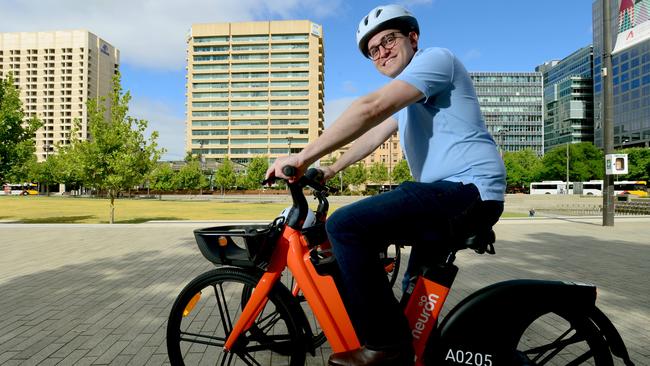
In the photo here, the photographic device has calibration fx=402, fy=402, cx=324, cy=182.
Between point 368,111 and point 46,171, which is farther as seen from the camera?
point 46,171

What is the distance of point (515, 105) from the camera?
124m

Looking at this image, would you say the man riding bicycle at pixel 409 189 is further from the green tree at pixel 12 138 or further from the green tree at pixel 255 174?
the green tree at pixel 255 174

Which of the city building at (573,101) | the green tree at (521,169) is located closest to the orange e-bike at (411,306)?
the green tree at (521,169)

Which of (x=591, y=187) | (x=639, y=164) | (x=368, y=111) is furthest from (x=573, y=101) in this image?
(x=368, y=111)

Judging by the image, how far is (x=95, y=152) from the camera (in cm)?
1464

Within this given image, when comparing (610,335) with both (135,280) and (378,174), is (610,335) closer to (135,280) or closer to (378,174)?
(135,280)

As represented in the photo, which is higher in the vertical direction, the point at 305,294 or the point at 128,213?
the point at 305,294

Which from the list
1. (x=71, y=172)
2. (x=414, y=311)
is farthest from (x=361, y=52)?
(x=71, y=172)

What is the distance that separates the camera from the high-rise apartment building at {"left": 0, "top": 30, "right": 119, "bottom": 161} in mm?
131500

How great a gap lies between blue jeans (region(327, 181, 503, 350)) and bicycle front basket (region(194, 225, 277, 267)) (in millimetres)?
370

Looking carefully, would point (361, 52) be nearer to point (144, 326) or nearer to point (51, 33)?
point (144, 326)

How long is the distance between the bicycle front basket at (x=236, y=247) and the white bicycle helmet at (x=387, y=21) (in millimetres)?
1103

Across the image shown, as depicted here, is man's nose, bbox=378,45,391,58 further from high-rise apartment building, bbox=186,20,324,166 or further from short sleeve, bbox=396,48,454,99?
high-rise apartment building, bbox=186,20,324,166

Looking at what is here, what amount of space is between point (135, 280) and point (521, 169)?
300ft
